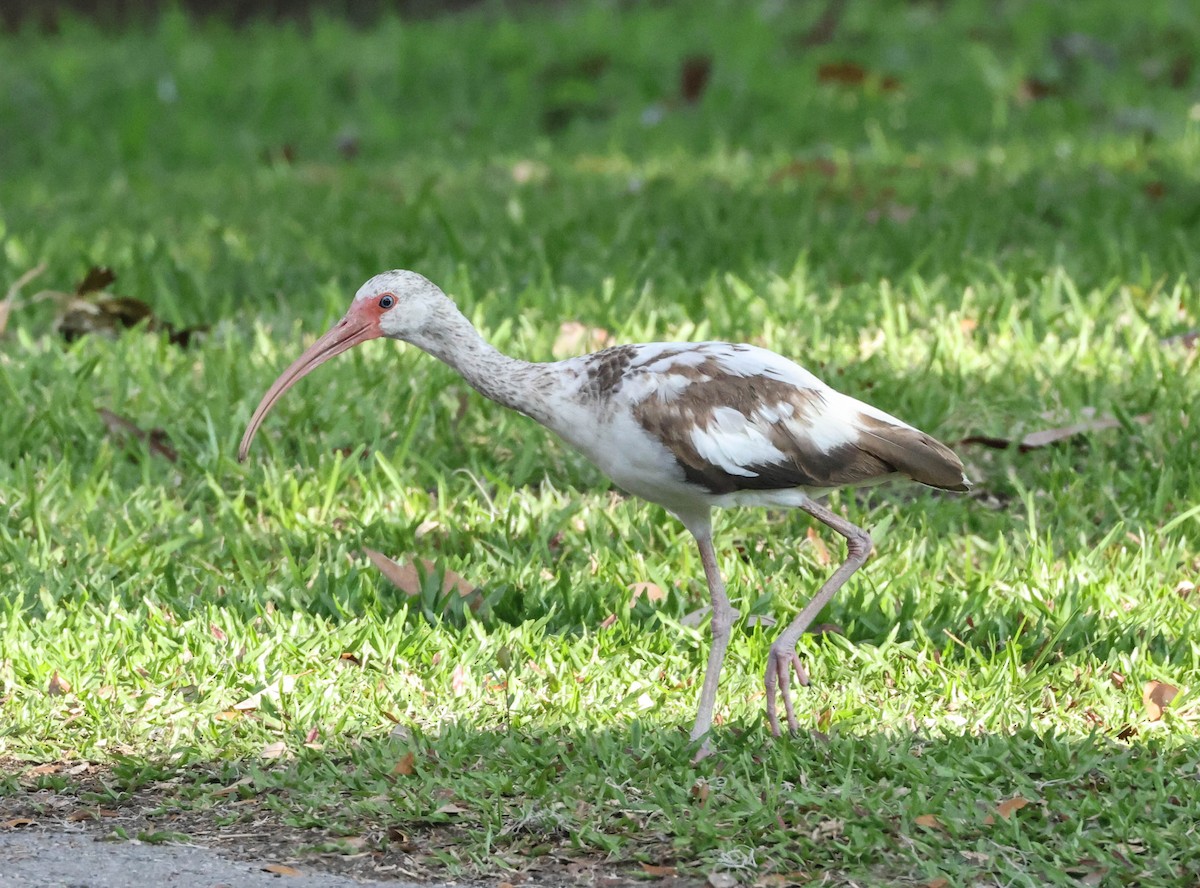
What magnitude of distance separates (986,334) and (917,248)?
117cm

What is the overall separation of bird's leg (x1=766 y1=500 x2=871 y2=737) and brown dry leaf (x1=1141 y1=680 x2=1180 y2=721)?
749 mm

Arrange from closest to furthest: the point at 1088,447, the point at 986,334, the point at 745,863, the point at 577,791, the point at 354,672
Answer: the point at 745,863 < the point at 577,791 < the point at 354,672 < the point at 1088,447 < the point at 986,334

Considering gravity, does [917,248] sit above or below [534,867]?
above

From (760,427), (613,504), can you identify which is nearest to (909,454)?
(760,427)

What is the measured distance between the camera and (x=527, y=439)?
572 cm

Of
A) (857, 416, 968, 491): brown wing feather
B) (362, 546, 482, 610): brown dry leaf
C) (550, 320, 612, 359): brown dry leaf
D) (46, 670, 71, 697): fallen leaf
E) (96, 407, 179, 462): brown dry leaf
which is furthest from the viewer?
(550, 320, 612, 359): brown dry leaf

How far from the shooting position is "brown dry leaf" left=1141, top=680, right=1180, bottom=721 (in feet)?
13.6

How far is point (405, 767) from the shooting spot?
392 centimetres

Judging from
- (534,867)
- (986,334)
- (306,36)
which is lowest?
(534,867)

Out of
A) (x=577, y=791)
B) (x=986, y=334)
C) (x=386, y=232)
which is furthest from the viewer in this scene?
(x=386, y=232)

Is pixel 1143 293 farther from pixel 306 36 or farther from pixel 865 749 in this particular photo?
pixel 306 36

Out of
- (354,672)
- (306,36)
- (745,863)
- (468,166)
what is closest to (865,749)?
(745,863)

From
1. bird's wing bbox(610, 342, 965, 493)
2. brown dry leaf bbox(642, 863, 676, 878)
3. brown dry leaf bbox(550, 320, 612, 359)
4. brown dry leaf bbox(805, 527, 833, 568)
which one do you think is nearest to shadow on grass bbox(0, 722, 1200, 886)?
brown dry leaf bbox(642, 863, 676, 878)

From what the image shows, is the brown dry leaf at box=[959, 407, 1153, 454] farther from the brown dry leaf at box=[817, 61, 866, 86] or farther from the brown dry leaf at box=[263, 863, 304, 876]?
the brown dry leaf at box=[817, 61, 866, 86]
